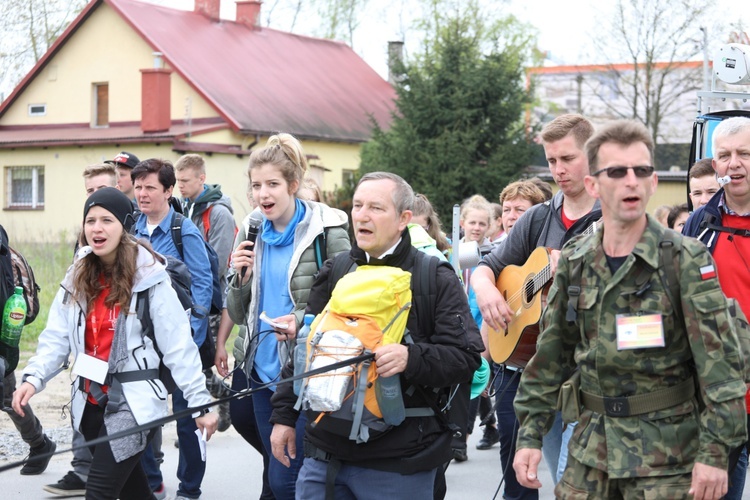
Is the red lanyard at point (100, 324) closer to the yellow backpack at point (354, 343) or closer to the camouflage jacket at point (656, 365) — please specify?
the yellow backpack at point (354, 343)

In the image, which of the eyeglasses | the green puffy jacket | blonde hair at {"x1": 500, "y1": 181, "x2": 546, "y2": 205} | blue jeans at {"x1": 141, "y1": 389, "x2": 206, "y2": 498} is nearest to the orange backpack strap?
blue jeans at {"x1": 141, "y1": 389, "x2": 206, "y2": 498}

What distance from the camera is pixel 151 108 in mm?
34688

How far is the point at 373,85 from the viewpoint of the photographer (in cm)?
4603

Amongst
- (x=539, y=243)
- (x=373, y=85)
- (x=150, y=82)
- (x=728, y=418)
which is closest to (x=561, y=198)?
(x=539, y=243)

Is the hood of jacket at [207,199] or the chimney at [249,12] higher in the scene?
the chimney at [249,12]

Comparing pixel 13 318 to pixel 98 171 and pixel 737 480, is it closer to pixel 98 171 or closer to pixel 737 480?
pixel 98 171

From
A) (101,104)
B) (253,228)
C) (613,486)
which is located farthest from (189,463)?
(101,104)

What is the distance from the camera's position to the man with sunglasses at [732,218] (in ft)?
14.9

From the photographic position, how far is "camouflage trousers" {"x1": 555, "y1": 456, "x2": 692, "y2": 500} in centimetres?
355

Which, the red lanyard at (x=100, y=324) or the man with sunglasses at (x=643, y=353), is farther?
the red lanyard at (x=100, y=324)

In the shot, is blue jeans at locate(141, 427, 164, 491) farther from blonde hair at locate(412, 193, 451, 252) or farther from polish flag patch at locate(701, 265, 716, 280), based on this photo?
polish flag patch at locate(701, 265, 716, 280)

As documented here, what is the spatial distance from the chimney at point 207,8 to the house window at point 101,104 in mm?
4849

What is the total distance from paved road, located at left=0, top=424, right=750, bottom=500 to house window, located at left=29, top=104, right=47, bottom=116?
3228 centimetres

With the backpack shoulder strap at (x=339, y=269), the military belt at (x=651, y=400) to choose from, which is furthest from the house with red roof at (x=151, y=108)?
the military belt at (x=651, y=400)
